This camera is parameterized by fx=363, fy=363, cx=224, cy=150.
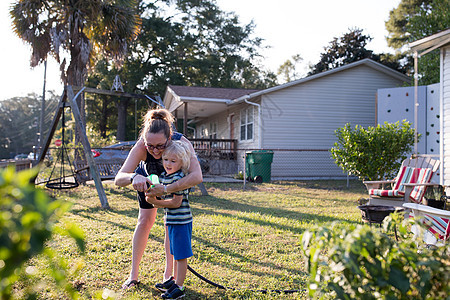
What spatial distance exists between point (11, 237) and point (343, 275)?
1127mm

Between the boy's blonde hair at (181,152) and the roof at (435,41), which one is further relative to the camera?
the roof at (435,41)

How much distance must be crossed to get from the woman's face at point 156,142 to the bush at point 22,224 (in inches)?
89.3

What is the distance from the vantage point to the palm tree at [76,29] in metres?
12.7

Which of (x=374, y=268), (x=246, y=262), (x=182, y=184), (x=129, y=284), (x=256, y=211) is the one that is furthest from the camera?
(x=256, y=211)

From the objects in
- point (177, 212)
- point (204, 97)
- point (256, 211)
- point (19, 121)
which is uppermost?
point (19, 121)

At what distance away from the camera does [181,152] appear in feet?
9.56

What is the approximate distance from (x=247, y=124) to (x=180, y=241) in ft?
46.6

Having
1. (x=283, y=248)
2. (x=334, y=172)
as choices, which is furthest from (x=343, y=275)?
(x=334, y=172)

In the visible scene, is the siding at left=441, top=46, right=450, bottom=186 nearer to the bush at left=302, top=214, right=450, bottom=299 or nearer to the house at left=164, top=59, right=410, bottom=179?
the house at left=164, top=59, right=410, bottom=179

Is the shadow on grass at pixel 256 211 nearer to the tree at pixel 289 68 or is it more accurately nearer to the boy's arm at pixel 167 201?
the boy's arm at pixel 167 201

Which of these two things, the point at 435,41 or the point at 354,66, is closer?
the point at 435,41

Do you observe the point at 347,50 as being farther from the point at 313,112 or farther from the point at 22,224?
the point at 22,224

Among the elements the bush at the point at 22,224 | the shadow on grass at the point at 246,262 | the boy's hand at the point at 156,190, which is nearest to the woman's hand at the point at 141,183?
the boy's hand at the point at 156,190

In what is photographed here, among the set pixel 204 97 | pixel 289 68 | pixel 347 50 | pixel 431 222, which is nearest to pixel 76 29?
pixel 204 97
